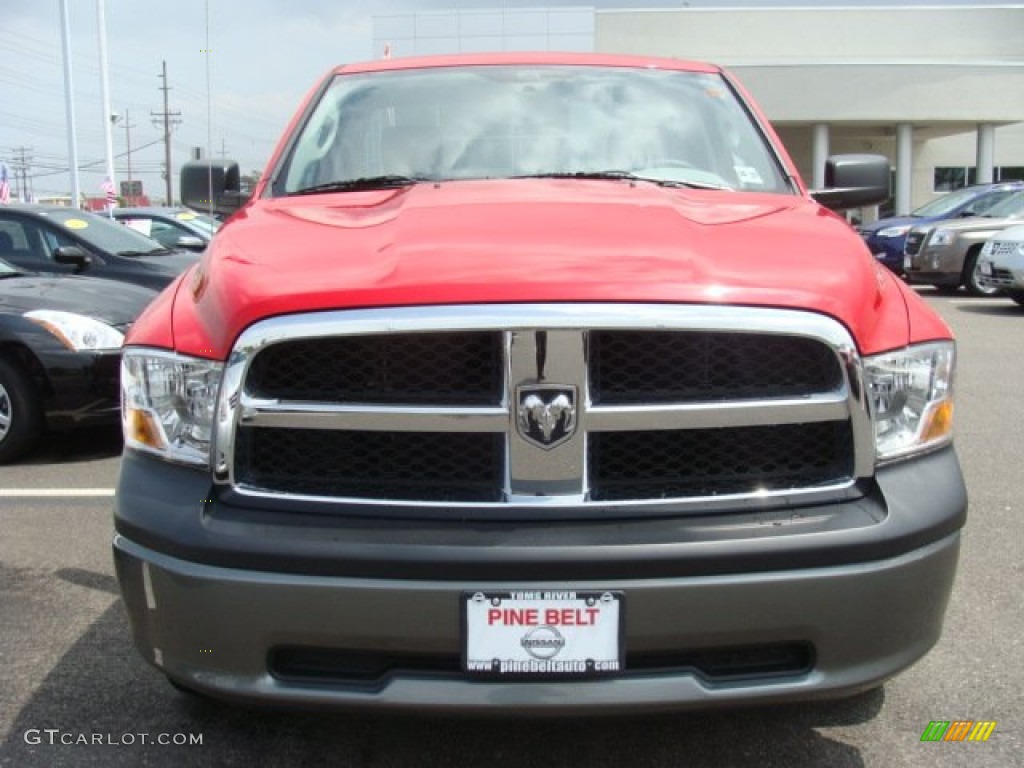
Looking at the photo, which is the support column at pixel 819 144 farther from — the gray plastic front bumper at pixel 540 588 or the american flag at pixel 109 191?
the gray plastic front bumper at pixel 540 588

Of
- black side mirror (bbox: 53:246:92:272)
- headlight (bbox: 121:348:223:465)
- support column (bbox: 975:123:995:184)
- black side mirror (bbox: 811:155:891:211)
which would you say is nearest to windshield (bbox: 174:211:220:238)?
black side mirror (bbox: 53:246:92:272)

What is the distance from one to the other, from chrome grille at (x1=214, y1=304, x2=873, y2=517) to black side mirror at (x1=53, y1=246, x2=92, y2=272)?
755 cm

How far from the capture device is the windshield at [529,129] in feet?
11.1

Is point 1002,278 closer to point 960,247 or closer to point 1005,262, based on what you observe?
point 1005,262

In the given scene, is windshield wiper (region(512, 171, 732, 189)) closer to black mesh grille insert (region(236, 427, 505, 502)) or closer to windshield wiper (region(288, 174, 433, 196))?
windshield wiper (region(288, 174, 433, 196))

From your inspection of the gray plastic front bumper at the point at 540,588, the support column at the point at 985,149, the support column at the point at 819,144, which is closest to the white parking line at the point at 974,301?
the gray plastic front bumper at the point at 540,588

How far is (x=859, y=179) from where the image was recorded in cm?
391

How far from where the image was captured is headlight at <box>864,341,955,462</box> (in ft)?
7.09

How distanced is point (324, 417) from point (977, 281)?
14.3 metres

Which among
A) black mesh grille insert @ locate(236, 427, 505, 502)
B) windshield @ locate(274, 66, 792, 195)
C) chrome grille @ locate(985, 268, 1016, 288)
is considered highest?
windshield @ locate(274, 66, 792, 195)

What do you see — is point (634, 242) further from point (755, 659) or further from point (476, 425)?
point (755, 659)

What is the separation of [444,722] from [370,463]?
957 mm

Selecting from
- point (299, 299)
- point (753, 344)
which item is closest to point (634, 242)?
point (753, 344)

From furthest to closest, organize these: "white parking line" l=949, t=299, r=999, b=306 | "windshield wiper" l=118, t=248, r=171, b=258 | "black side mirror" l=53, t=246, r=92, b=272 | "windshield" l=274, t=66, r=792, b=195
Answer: "white parking line" l=949, t=299, r=999, b=306 < "windshield wiper" l=118, t=248, r=171, b=258 < "black side mirror" l=53, t=246, r=92, b=272 < "windshield" l=274, t=66, r=792, b=195
